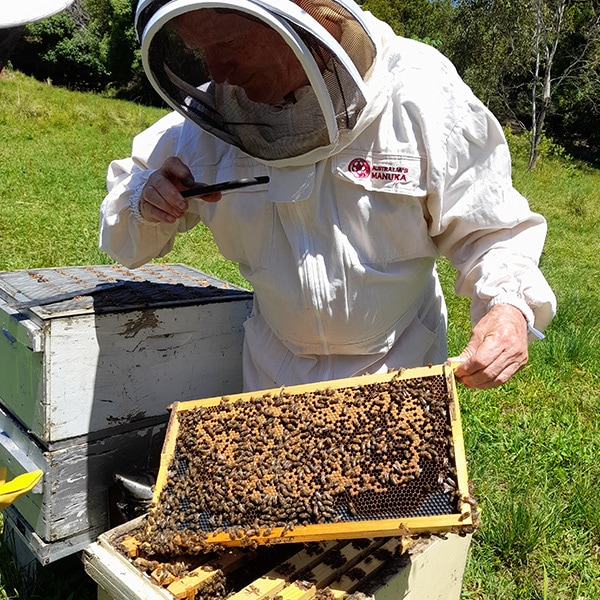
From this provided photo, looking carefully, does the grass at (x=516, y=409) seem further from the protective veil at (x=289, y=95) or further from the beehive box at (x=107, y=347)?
the protective veil at (x=289, y=95)

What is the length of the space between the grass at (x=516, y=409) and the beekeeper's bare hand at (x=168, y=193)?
5.18 ft

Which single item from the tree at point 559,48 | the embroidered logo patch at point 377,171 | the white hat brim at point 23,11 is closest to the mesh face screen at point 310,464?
the embroidered logo patch at point 377,171

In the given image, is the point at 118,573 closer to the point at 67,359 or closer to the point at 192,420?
the point at 192,420

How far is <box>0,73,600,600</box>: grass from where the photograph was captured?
106 inches

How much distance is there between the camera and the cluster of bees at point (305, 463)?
1489 mm

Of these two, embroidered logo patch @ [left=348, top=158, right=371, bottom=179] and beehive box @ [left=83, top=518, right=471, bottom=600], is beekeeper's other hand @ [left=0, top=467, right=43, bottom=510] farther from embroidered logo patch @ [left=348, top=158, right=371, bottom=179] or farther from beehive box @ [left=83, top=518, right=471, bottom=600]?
embroidered logo patch @ [left=348, top=158, right=371, bottom=179]

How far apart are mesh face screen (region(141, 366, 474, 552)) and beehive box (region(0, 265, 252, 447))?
48 centimetres

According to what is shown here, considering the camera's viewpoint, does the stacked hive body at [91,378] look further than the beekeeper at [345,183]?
Yes

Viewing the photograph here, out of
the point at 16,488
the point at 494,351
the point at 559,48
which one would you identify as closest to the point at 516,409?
the point at 494,351

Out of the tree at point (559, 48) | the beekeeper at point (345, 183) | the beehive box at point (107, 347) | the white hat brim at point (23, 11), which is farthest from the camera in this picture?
the tree at point (559, 48)

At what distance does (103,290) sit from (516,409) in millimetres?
2936

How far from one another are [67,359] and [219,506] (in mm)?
791

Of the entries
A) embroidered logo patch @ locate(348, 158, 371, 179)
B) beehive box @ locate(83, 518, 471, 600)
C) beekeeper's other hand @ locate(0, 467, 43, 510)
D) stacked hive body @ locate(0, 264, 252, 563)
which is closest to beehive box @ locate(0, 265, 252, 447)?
stacked hive body @ locate(0, 264, 252, 563)

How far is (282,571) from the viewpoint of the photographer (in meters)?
1.51
